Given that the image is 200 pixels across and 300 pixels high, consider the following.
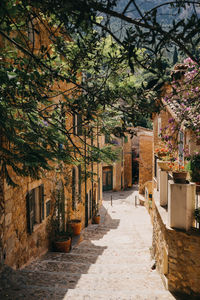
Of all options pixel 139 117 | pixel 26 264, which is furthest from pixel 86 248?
pixel 139 117

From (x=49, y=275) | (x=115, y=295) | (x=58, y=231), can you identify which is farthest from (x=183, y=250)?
(x=58, y=231)

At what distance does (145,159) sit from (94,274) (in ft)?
62.2

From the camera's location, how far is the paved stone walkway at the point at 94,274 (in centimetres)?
407

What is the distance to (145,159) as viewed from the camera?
23.7 m

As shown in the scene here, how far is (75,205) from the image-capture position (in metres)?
10.7

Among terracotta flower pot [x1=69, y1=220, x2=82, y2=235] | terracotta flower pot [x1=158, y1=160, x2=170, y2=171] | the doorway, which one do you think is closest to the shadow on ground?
terracotta flower pot [x1=69, y1=220, x2=82, y2=235]

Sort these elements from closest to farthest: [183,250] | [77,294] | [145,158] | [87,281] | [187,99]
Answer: [77,294] → [183,250] → [87,281] → [187,99] → [145,158]

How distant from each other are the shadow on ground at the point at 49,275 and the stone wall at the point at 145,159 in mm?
15084

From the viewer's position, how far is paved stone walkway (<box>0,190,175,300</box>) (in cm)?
407

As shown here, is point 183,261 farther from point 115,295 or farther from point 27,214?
point 27,214

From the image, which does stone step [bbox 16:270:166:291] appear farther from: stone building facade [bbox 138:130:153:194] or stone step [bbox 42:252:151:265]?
stone building facade [bbox 138:130:153:194]

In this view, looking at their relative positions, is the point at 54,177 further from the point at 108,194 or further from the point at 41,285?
the point at 108,194

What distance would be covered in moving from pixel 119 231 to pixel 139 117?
9.92 meters

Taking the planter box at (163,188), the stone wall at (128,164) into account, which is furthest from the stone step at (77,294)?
the stone wall at (128,164)
